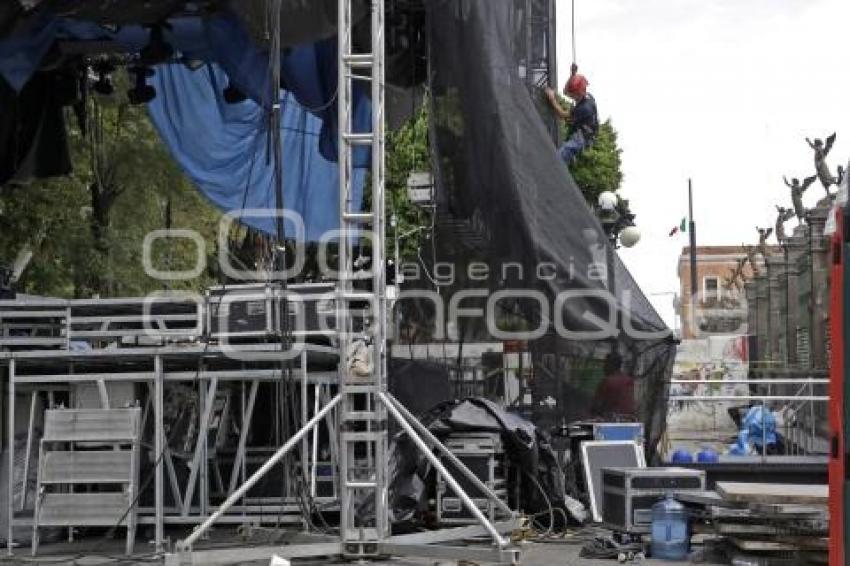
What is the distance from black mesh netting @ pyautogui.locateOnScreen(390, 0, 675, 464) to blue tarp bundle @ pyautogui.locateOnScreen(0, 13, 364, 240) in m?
1.63

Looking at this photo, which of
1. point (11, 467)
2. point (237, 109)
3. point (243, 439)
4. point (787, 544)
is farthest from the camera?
point (237, 109)

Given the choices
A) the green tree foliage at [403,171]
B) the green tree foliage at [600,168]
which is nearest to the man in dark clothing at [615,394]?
the green tree foliage at [403,171]

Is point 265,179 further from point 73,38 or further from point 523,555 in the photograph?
point 523,555

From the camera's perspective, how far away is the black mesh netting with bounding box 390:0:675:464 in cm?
1068

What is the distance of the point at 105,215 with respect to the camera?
22.8m

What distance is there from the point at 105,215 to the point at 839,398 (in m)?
19.3

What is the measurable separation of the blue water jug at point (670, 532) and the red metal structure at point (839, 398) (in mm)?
4879

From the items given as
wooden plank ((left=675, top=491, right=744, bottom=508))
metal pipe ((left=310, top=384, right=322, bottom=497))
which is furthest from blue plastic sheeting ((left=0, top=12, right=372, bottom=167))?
wooden plank ((left=675, top=491, right=744, bottom=508))

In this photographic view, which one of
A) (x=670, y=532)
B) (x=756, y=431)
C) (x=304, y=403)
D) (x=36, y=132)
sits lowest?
(x=670, y=532)

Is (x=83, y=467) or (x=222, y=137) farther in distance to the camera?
(x=222, y=137)

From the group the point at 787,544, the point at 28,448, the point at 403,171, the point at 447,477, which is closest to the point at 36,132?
the point at 28,448

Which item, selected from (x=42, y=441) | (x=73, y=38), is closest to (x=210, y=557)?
(x=42, y=441)

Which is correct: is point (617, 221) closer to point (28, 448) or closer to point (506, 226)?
point (506, 226)

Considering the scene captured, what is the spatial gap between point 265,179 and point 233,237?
16.1 ft
